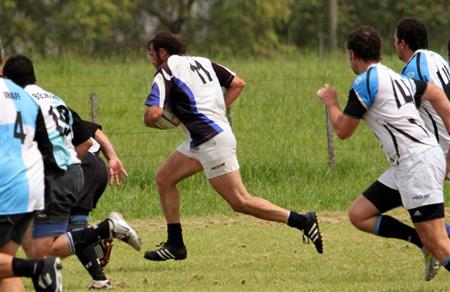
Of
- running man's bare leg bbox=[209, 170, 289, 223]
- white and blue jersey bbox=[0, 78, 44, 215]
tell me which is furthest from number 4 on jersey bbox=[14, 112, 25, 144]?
running man's bare leg bbox=[209, 170, 289, 223]

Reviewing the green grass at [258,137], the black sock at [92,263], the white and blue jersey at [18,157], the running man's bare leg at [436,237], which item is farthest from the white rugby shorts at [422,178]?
the green grass at [258,137]

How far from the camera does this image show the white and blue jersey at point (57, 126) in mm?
9258

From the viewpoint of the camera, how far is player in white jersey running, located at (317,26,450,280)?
9391 mm

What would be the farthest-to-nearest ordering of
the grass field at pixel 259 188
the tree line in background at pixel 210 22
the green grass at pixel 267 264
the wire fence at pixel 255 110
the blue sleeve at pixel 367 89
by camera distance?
the tree line in background at pixel 210 22
the wire fence at pixel 255 110
the grass field at pixel 259 188
the green grass at pixel 267 264
the blue sleeve at pixel 367 89

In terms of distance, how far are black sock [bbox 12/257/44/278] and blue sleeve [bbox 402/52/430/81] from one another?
3.54 meters

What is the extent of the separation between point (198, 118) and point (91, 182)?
1.13 m

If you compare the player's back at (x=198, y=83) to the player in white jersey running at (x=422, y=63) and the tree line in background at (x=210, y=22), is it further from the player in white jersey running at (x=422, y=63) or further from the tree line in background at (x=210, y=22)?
the tree line in background at (x=210, y=22)

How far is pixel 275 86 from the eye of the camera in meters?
22.3

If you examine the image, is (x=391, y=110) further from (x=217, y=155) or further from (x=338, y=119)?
(x=217, y=155)

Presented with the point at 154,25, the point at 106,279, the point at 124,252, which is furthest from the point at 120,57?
the point at 154,25

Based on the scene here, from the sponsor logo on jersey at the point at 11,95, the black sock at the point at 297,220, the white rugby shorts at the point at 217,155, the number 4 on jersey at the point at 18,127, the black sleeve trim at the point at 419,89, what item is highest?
the sponsor logo on jersey at the point at 11,95

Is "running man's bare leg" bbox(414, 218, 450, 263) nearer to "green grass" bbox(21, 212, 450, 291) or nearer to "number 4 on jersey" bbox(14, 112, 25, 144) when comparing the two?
"green grass" bbox(21, 212, 450, 291)

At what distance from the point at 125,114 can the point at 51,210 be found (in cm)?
1130

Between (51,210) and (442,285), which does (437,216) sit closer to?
(442,285)
